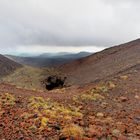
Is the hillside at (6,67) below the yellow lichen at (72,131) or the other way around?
the other way around

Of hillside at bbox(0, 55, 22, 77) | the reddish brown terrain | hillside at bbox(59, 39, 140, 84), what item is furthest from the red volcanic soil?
hillside at bbox(0, 55, 22, 77)

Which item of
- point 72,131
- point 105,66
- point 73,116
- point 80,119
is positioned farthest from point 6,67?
point 72,131

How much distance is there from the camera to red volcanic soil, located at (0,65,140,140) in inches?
610

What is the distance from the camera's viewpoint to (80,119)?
17422 mm

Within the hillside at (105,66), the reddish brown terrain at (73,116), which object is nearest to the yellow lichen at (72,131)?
the reddish brown terrain at (73,116)

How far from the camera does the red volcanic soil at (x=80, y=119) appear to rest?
610 inches

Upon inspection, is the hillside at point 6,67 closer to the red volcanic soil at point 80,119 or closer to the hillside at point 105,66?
the hillside at point 105,66

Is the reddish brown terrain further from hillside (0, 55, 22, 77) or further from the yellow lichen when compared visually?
hillside (0, 55, 22, 77)

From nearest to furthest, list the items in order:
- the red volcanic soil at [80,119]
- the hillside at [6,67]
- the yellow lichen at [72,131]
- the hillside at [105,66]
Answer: the yellow lichen at [72,131] → the red volcanic soil at [80,119] → the hillside at [105,66] → the hillside at [6,67]

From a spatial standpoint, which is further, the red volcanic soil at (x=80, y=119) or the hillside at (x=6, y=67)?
the hillside at (x=6, y=67)

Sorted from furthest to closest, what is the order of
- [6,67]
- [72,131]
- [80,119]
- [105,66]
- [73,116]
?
[6,67] → [105,66] → [73,116] → [80,119] → [72,131]

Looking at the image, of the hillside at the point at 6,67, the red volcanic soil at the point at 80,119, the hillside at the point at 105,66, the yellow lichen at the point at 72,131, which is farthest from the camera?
the hillside at the point at 6,67

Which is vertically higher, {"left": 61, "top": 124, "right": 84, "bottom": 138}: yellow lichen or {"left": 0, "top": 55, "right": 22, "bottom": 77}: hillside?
{"left": 0, "top": 55, "right": 22, "bottom": 77}: hillside

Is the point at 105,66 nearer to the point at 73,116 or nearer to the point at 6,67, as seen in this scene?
the point at 6,67
